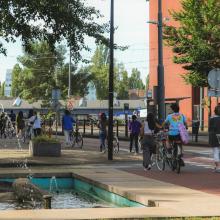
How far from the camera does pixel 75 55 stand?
20.0m

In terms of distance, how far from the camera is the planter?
71.1 ft

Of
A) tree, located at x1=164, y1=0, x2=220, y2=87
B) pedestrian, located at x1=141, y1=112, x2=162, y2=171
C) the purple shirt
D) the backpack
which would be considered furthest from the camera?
tree, located at x1=164, y1=0, x2=220, y2=87

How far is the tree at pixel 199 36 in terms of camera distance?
4481 centimetres

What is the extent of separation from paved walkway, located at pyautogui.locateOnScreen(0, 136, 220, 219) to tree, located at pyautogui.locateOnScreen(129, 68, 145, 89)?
142568mm

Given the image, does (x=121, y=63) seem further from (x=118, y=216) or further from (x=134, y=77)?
(x=118, y=216)

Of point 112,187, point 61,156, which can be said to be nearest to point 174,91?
point 61,156

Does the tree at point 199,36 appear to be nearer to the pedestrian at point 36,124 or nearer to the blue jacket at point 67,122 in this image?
the pedestrian at point 36,124

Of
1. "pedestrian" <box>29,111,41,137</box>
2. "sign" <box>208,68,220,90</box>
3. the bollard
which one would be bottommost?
the bollard

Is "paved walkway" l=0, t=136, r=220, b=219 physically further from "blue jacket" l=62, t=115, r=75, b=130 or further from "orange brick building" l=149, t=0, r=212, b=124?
"orange brick building" l=149, t=0, r=212, b=124

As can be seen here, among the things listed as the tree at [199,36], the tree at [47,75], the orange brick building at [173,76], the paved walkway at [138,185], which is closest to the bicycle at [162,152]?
the paved walkway at [138,185]

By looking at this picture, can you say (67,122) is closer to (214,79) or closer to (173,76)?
(214,79)

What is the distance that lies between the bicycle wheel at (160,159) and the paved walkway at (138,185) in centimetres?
40

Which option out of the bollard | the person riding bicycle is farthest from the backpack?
the bollard

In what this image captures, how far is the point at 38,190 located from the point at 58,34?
793 centimetres
